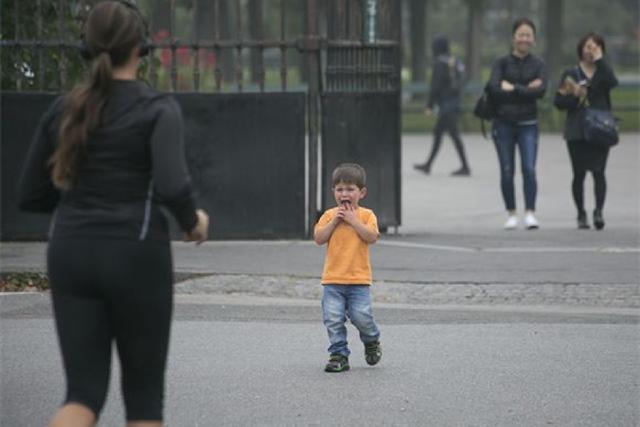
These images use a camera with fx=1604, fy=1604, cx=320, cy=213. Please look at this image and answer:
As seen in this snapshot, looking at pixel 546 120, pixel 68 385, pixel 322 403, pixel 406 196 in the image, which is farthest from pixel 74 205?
pixel 546 120

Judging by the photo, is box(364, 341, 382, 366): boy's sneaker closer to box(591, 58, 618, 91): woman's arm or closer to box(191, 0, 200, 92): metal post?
box(191, 0, 200, 92): metal post

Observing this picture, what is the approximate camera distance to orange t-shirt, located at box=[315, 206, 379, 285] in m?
7.89

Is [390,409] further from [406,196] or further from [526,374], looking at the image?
[406,196]

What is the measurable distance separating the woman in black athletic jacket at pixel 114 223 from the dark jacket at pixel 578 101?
386 inches

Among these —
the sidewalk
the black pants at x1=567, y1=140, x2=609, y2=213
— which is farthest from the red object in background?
the black pants at x1=567, y1=140, x2=609, y2=213

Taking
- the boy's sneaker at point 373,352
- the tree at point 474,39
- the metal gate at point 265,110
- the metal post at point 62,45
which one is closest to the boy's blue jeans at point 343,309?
the boy's sneaker at point 373,352

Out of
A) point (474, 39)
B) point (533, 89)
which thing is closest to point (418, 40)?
point (474, 39)

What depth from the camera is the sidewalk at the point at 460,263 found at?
1069 cm

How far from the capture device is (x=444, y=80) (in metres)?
22.5

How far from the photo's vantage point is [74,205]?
495cm

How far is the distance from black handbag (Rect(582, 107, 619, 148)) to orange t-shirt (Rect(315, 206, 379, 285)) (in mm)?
6785

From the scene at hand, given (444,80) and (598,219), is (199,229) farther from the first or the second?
(444,80)

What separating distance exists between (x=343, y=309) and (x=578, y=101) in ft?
23.0

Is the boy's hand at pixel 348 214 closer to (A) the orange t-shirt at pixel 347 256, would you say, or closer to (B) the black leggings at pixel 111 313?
(A) the orange t-shirt at pixel 347 256
